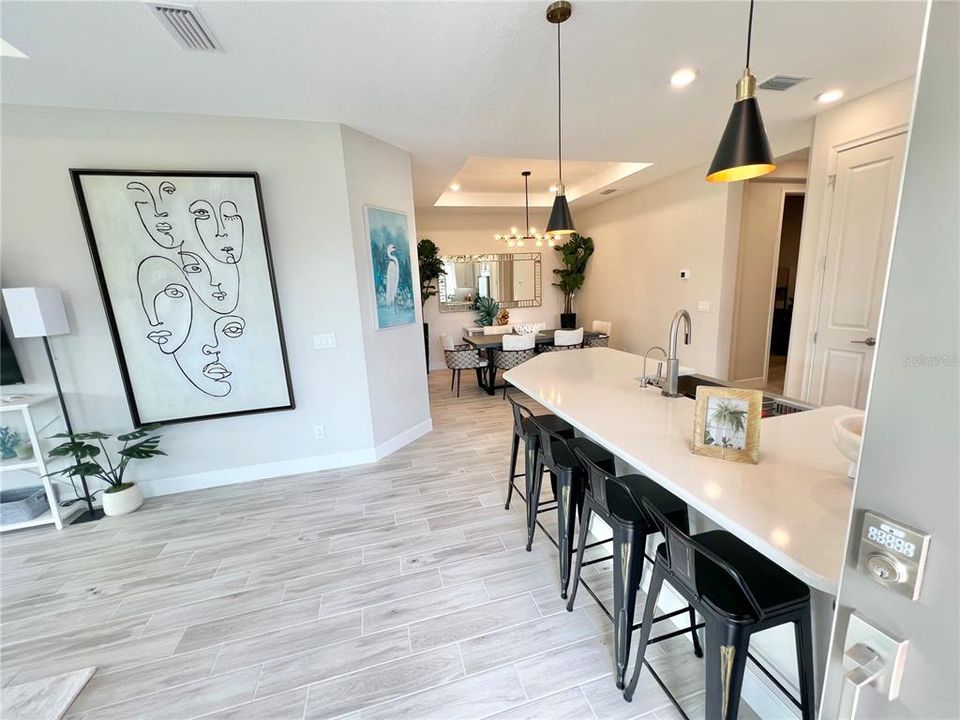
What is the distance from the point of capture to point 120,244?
2.72 m

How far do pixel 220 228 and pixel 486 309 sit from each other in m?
4.58

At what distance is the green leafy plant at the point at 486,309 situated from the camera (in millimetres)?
6922

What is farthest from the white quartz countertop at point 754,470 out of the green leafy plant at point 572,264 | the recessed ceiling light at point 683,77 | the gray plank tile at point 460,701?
the green leafy plant at point 572,264

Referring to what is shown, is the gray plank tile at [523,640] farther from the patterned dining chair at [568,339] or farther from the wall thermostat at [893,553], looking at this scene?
the patterned dining chair at [568,339]

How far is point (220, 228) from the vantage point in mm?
2846

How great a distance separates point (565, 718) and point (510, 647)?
339mm

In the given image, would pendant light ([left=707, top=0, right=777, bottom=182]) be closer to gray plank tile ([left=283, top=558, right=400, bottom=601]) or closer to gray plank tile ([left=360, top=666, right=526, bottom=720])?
gray plank tile ([left=360, top=666, right=526, bottom=720])

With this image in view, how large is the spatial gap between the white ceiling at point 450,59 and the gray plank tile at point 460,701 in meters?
Result: 2.99

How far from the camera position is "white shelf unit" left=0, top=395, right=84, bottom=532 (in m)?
2.57

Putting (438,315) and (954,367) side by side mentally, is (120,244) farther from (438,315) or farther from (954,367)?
(438,315)

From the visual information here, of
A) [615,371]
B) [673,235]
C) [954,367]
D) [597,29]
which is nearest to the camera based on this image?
[954,367]

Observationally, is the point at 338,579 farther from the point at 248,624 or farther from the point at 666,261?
the point at 666,261

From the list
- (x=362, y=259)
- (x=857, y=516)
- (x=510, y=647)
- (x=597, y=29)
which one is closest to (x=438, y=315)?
(x=362, y=259)

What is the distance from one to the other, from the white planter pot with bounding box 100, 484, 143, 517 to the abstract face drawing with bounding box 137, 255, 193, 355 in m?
1.10
